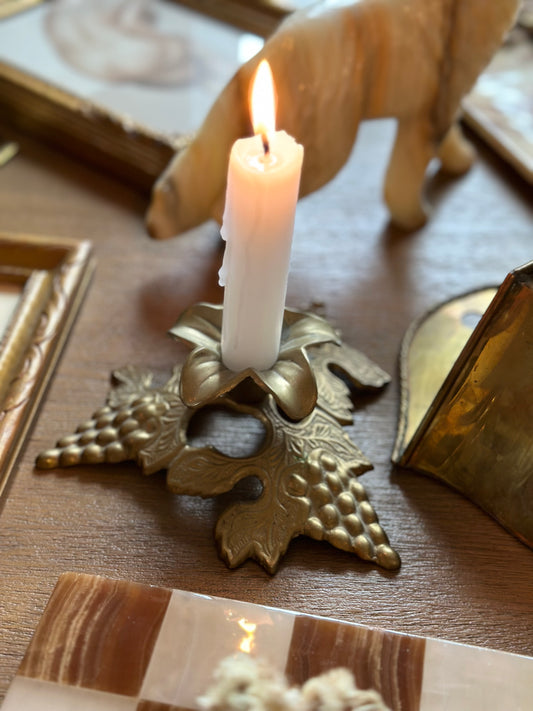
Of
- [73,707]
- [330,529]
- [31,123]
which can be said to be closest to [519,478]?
[330,529]

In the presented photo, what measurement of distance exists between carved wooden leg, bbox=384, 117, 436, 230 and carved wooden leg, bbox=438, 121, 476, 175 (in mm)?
65

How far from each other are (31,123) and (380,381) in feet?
1.34

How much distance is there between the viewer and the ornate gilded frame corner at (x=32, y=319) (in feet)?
1.25

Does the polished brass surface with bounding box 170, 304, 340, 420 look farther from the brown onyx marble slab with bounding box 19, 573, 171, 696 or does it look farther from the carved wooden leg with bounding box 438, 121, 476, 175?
the carved wooden leg with bounding box 438, 121, 476, 175

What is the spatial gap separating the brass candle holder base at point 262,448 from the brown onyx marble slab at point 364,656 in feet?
0.15

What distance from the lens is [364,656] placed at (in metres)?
0.29

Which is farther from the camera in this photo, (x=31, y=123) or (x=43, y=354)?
(x=31, y=123)

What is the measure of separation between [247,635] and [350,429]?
0.15 metres

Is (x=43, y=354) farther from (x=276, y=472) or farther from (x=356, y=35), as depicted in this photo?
(x=356, y=35)

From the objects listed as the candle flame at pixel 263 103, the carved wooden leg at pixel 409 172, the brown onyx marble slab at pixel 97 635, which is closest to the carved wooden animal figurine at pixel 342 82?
the carved wooden leg at pixel 409 172

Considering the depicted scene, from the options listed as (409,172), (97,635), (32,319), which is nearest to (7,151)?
(32,319)

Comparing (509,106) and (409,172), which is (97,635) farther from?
(509,106)

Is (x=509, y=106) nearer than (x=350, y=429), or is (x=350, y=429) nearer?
(x=350, y=429)

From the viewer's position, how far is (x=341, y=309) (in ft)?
1.58
